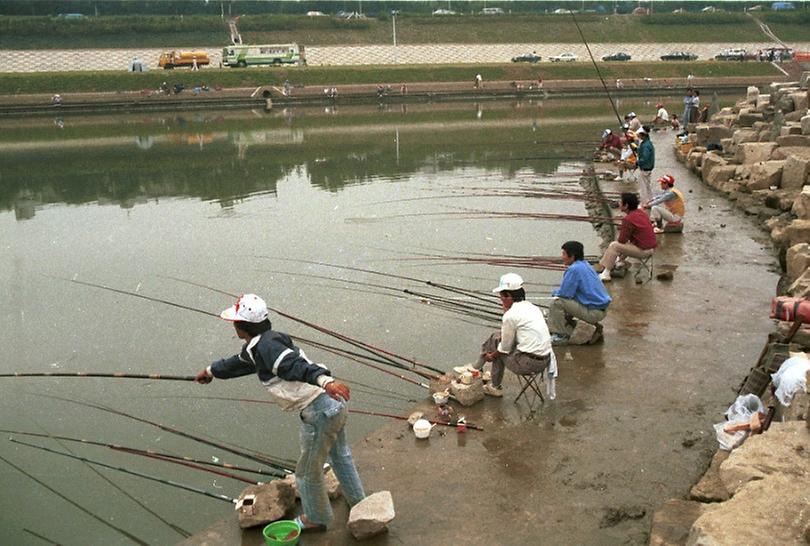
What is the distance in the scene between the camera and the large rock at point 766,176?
1501 cm

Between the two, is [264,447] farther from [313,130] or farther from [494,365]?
[313,130]

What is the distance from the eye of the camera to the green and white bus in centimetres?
5731

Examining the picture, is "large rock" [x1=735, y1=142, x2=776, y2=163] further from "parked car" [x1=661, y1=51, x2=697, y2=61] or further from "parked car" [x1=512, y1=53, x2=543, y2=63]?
"parked car" [x1=661, y1=51, x2=697, y2=61]

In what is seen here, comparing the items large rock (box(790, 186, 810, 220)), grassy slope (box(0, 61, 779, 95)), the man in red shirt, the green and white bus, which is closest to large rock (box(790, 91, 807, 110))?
large rock (box(790, 186, 810, 220))

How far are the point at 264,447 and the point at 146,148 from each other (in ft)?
82.8

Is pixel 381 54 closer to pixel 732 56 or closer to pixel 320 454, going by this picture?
pixel 732 56

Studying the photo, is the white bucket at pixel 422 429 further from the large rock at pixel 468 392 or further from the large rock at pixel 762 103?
the large rock at pixel 762 103

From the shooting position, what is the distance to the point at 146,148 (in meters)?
→ 29.6

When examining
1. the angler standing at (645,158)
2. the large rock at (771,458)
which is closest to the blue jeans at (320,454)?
the large rock at (771,458)

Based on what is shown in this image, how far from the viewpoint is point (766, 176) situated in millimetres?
15148

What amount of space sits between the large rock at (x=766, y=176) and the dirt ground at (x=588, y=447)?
656 centimetres

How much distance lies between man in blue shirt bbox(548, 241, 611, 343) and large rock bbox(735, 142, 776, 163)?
36.6ft

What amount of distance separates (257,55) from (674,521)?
57.4m

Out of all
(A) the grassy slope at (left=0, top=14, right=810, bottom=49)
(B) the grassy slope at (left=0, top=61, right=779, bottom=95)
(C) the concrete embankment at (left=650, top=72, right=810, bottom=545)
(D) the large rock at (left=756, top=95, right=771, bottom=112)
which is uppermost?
(A) the grassy slope at (left=0, top=14, right=810, bottom=49)
